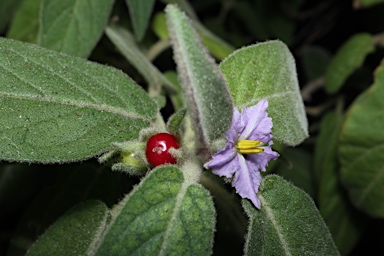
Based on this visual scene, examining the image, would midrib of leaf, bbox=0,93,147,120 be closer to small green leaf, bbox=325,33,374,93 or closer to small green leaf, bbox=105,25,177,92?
small green leaf, bbox=105,25,177,92

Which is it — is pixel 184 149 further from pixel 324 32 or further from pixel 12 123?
pixel 324 32

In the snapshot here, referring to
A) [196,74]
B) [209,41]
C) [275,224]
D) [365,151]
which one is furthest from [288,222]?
[209,41]

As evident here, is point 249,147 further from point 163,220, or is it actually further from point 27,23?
point 27,23

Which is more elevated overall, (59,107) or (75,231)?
(59,107)

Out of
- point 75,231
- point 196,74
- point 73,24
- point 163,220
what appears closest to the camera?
point 196,74

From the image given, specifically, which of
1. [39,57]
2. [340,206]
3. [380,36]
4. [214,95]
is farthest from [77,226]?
[380,36]

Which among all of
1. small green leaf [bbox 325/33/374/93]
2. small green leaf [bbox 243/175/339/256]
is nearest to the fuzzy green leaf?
small green leaf [bbox 243/175/339/256]

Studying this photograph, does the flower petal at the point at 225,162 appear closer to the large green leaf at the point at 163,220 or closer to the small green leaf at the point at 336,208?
the large green leaf at the point at 163,220
